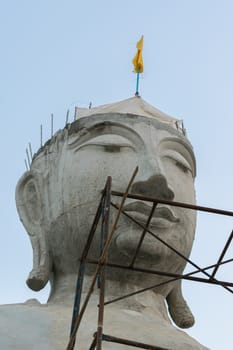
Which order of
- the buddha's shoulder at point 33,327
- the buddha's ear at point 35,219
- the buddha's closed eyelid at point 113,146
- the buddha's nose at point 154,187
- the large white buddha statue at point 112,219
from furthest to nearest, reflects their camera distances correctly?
the buddha's closed eyelid at point 113,146 < the buddha's ear at point 35,219 < the buddha's nose at point 154,187 < the large white buddha statue at point 112,219 < the buddha's shoulder at point 33,327

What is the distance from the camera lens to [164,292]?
9484 mm

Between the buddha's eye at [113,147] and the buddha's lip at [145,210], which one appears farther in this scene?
the buddha's eye at [113,147]

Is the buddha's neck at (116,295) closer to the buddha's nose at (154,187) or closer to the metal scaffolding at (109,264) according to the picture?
the metal scaffolding at (109,264)

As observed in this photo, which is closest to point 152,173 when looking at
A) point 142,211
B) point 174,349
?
point 142,211

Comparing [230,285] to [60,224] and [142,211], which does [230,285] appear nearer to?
[142,211]

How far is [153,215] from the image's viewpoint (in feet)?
29.7

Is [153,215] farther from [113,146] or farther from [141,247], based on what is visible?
[113,146]

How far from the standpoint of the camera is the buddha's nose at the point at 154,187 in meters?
9.02

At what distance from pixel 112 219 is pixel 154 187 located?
0.49 meters

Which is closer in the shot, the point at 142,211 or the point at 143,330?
the point at 143,330

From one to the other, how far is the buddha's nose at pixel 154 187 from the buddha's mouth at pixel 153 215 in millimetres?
114

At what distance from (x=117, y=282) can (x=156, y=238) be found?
2.20 feet

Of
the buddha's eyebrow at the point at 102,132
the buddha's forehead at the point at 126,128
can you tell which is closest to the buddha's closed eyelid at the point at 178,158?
the buddha's forehead at the point at 126,128

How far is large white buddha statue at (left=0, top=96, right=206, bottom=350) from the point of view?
8.47m
